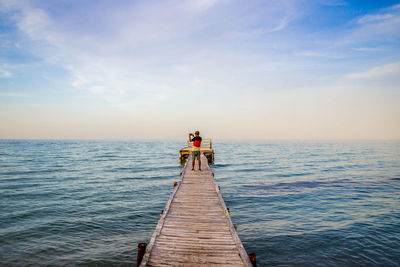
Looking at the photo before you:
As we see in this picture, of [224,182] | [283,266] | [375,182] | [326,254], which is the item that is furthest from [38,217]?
[375,182]

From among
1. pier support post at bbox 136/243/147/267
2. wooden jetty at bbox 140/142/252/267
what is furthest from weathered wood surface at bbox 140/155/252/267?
pier support post at bbox 136/243/147/267

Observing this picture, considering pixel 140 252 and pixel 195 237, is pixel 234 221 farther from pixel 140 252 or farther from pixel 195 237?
pixel 140 252

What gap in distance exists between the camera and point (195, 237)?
6070 millimetres

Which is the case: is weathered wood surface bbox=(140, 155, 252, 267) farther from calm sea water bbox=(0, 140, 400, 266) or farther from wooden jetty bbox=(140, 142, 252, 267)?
calm sea water bbox=(0, 140, 400, 266)

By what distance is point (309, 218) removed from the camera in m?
12.0

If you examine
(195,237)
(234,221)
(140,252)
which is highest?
(140,252)

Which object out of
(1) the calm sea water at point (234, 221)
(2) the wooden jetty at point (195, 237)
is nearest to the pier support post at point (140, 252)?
(2) the wooden jetty at point (195, 237)

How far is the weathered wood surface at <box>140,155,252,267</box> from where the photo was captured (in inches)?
196

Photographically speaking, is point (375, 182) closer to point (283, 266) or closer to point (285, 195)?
point (285, 195)

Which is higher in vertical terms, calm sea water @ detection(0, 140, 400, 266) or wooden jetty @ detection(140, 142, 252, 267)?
wooden jetty @ detection(140, 142, 252, 267)

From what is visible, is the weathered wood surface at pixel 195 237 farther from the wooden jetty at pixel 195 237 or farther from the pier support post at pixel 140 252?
the pier support post at pixel 140 252

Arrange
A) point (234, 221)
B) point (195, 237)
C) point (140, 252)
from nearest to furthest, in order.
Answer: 1. point (140, 252)
2. point (195, 237)
3. point (234, 221)

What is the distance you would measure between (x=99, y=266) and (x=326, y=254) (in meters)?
8.02

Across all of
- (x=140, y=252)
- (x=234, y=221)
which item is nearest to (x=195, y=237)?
(x=140, y=252)
